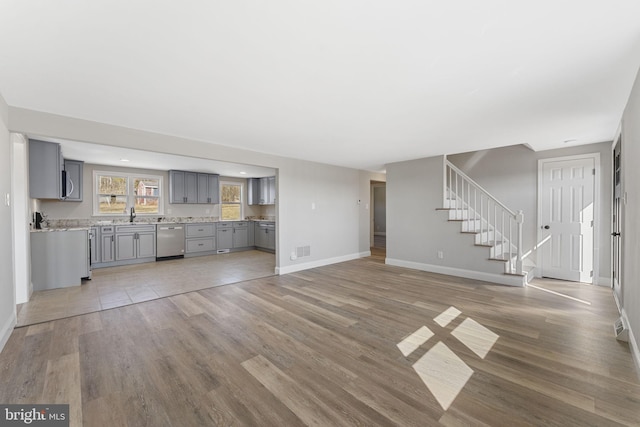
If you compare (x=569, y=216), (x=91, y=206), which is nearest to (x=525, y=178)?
(x=569, y=216)

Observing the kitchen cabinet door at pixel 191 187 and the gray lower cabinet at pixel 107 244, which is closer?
the gray lower cabinet at pixel 107 244

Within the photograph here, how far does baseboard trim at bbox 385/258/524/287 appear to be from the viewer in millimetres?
4414

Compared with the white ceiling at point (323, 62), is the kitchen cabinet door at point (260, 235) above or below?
below

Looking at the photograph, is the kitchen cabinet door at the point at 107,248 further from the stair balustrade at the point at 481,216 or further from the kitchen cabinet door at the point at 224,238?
the stair balustrade at the point at 481,216

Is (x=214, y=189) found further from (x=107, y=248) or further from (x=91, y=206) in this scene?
(x=107, y=248)

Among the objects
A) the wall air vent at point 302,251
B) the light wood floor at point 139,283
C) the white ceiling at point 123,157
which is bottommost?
the light wood floor at point 139,283

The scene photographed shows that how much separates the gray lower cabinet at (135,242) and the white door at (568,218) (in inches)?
329

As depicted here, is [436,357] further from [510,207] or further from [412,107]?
[510,207]

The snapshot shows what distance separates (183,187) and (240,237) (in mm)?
2142

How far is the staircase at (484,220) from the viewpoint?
15.3 feet

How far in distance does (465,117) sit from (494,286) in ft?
9.37

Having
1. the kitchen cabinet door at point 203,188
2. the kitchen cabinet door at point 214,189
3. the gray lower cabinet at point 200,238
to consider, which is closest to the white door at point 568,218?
the gray lower cabinet at point 200,238

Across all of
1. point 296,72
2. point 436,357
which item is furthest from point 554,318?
point 296,72

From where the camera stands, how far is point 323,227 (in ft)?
20.3
